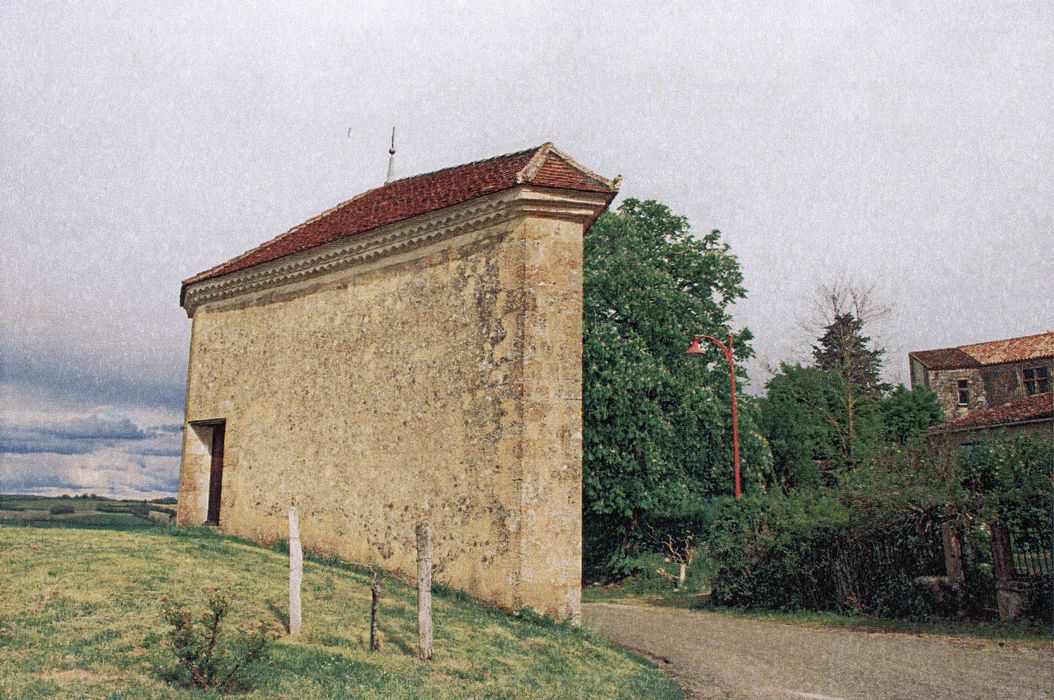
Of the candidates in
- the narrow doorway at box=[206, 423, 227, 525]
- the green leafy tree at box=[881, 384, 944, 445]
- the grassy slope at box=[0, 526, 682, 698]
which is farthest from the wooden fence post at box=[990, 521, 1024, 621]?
the green leafy tree at box=[881, 384, 944, 445]

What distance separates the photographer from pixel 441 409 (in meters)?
12.1

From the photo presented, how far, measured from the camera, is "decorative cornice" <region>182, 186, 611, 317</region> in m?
11.7

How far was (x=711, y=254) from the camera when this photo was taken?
25.5m

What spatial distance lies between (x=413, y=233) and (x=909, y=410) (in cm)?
3060

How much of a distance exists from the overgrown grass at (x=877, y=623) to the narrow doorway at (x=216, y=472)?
401 inches

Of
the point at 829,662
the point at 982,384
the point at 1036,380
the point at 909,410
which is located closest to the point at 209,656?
the point at 829,662

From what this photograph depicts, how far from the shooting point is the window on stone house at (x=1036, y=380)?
37.9 meters

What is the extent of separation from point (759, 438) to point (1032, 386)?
960 inches

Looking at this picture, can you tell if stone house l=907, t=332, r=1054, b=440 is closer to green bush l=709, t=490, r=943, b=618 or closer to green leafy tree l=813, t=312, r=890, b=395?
green leafy tree l=813, t=312, r=890, b=395

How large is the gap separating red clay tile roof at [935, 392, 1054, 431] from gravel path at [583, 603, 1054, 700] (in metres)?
16.9

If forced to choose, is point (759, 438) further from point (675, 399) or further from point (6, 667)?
point (6, 667)

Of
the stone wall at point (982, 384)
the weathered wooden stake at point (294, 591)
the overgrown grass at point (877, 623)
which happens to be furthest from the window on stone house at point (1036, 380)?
the weathered wooden stake at point (294, 591)

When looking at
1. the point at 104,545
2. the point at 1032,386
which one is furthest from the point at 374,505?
the point at 1032,386

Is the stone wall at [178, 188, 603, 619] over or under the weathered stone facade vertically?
under
